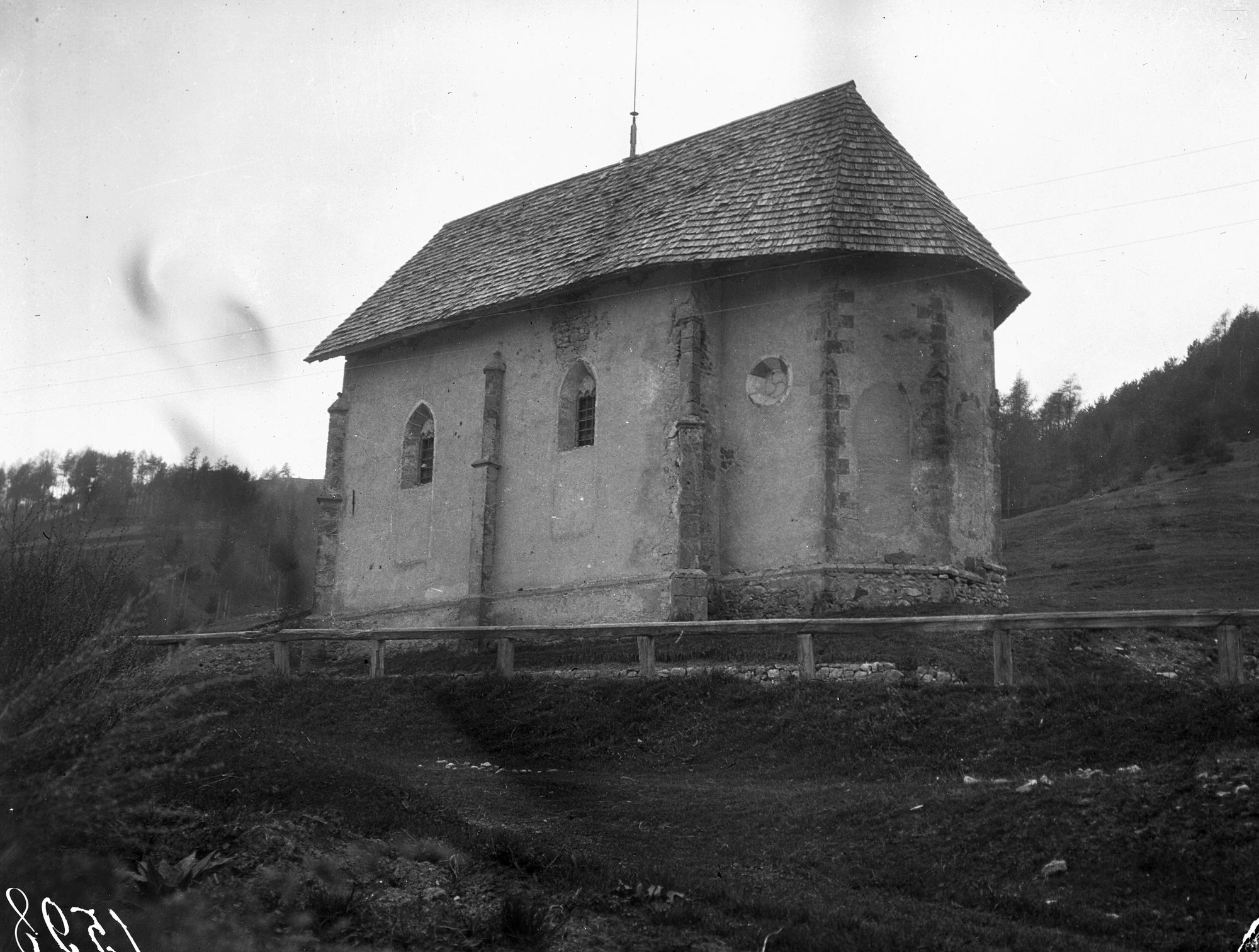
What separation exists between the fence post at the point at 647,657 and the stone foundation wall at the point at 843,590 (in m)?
5.04

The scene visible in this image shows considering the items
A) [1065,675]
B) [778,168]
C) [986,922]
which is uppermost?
[778,168]

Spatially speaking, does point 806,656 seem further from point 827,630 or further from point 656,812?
point 656,812

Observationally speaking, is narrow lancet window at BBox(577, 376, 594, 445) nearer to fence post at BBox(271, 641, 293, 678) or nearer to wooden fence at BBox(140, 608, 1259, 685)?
wooden fence at BBox(140, 608, 1259, 685)

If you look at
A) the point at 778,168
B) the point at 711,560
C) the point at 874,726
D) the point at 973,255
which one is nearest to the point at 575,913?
the point at 874,726

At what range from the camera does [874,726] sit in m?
14.1

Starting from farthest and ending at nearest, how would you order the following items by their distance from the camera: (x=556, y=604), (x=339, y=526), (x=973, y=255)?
(x=339, y=526)
(x=556, y=604)
(x=973, y=255)

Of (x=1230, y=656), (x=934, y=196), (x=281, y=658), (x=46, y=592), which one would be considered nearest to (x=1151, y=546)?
(x=934, y=196)

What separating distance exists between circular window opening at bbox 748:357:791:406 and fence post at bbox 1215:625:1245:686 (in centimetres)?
1112

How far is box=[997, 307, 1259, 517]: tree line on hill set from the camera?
1860 inches

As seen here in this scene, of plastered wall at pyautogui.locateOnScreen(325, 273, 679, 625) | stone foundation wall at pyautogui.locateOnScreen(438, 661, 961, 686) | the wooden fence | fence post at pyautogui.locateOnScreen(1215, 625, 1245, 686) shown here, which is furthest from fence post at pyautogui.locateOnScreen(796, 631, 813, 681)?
plastered wall at pyautogui.locateOnScreen(325, 273, 679, 625)

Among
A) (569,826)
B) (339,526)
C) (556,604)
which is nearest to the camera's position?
(569,826)

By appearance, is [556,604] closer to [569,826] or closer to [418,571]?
[418,571]

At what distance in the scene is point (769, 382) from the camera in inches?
914

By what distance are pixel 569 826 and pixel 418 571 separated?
53.9 feet
